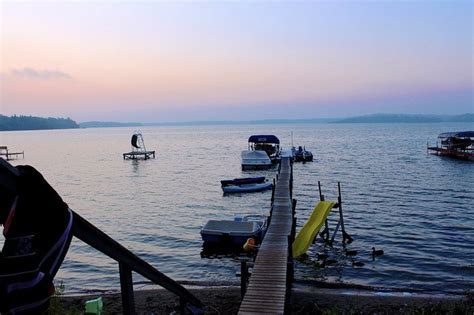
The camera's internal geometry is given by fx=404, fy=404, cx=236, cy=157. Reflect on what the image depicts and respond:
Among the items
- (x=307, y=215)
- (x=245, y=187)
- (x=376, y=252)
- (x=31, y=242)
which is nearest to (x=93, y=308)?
(x=31, y=242)

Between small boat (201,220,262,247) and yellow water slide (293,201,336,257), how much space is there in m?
2.32

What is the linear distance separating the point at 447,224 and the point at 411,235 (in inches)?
170

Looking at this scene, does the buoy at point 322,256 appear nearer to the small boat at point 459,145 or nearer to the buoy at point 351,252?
the buoy at point 351,252

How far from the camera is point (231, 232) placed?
22234 mm

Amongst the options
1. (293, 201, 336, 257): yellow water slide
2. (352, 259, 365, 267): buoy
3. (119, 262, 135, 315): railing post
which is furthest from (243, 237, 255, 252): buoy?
(119, 262, 135, 315): railing post

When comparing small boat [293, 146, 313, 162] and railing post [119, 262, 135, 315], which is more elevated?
railing post [119, 262, 135, 315]

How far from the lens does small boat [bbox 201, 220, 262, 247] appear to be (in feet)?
72.3

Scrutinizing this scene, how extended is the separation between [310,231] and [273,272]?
797 cm

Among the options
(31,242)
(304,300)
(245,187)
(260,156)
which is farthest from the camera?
(260,156)

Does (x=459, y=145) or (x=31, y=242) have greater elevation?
(x=31, y=242)

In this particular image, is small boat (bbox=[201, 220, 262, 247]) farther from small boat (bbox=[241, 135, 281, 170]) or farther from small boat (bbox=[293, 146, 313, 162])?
small boat (bbox=[293, 146, 313, 162])

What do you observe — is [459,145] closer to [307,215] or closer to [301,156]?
[301,156]

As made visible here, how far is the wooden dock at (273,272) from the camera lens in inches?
447

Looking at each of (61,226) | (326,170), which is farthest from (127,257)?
(326,170)
